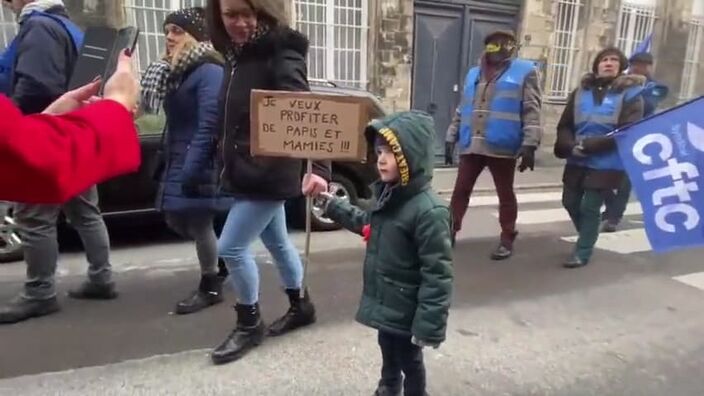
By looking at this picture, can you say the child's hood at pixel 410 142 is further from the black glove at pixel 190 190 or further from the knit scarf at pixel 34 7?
the knit scarf at pixel 34 7

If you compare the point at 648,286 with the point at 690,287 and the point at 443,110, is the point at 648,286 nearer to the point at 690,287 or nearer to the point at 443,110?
the point at 690,287

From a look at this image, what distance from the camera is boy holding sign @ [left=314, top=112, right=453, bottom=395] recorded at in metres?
2.57

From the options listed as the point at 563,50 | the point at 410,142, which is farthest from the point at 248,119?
the point at 563,50

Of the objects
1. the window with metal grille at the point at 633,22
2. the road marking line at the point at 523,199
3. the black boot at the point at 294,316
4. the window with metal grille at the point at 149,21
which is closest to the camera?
the black boot at the point at 294,316

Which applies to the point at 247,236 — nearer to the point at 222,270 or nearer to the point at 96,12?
the point at 222,270

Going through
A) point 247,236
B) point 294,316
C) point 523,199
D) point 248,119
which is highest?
point 248,119

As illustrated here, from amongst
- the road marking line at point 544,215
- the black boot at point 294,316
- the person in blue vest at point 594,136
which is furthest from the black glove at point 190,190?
the road marking line at point 544,215

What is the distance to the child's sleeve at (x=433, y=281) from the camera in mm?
2557

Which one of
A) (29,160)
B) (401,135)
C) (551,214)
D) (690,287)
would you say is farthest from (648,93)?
(29,160)

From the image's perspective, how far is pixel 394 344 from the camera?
283 centimetres

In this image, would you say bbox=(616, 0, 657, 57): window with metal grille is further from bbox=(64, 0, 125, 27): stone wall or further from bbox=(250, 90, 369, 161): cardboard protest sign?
bbox=(250, 90, 369, 161): cardboard protest sign

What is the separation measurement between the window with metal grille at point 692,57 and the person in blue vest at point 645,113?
9.86 meters

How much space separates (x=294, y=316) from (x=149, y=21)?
23.2 ft

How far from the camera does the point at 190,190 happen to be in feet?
12.1
